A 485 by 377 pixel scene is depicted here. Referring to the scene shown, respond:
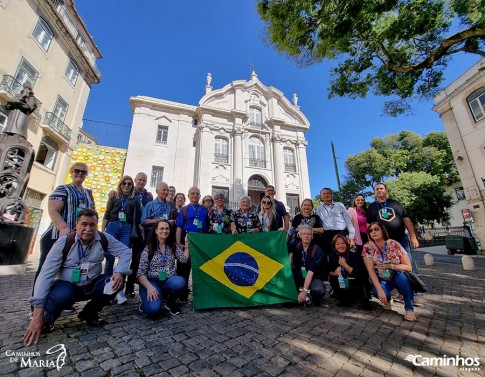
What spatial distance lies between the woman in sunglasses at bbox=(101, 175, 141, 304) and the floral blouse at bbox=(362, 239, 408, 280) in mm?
3983

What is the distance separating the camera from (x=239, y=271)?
12.1 ft

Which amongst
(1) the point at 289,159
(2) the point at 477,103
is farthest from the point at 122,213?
(2) the point at 477,103

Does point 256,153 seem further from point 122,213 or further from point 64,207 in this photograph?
point 64,207

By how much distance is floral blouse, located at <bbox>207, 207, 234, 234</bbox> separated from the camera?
14.5ft

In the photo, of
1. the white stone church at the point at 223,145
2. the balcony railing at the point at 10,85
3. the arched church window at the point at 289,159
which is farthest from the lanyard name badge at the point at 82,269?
the arched church window at the point at 289,159

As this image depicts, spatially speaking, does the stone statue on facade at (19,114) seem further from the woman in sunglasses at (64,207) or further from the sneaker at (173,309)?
the sneaker at (173,309)

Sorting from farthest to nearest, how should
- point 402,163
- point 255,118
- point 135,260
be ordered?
1. point 402,163
2. point 255,118
3. point 135,260

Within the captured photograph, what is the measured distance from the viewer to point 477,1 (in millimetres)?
5375

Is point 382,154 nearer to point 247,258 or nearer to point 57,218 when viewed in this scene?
point 247,258

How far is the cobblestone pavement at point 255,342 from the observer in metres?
1.87

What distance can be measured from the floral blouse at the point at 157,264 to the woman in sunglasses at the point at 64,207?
1019 millimetres

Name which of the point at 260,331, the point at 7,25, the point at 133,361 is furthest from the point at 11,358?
the point at 7,25

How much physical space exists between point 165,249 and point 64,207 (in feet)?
4.82

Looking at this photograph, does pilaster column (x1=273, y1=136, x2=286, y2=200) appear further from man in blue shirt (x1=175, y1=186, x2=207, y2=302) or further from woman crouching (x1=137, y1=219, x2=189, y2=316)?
woman crouching (x1=137, y1=219, x2=189, y2=316)
